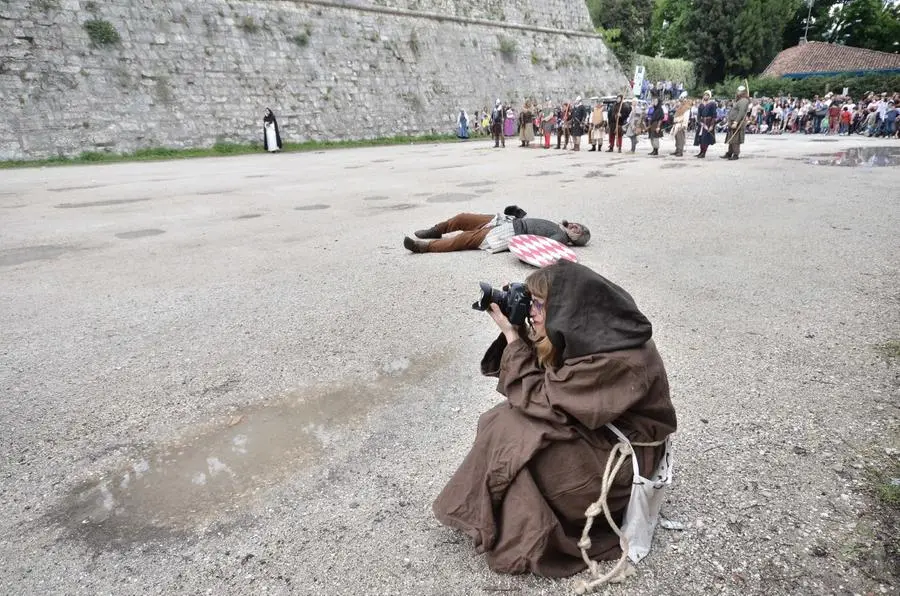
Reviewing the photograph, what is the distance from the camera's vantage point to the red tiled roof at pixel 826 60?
142 feet

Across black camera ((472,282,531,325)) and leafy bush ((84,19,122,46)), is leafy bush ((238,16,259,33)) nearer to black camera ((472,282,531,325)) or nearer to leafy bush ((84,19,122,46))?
leafy bush ((84,19,122,46))

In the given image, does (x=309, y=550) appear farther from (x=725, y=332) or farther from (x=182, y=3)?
(x=182, y=3)

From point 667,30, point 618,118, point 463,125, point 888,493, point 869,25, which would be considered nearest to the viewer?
point 888,493

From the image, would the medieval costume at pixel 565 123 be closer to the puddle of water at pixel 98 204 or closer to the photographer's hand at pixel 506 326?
the puddle of water at pixel 98 204

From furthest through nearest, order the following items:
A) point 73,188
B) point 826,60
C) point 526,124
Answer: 1. point 826,60
2. point 526,124
3. point 73,188

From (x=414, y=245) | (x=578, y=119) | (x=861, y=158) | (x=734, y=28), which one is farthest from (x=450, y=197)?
(x=734, y=28)

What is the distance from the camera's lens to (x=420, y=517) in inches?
100

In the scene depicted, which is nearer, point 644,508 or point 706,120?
point 644,508

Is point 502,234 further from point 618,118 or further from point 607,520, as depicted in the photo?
point 618,118

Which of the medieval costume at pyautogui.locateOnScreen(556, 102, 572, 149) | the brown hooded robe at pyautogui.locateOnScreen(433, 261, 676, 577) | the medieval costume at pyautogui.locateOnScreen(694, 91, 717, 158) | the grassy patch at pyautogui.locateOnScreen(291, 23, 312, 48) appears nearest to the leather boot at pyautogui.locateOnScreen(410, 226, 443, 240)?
the brown hooded robe at pyautogui.locateOnScreen(433, 261, 676, 577)

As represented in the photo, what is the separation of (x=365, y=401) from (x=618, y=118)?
17221 mm

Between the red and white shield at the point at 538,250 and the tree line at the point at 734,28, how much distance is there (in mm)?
46164

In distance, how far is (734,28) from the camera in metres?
48.2

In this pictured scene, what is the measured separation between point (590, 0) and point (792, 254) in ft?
200
